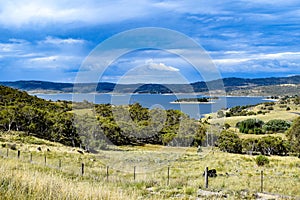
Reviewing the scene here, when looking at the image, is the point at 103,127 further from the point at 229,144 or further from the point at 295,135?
the point at 295,135

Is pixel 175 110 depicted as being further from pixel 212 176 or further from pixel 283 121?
pixel 283 121

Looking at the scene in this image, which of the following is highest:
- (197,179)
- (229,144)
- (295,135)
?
(197,179)

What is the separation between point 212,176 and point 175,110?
42503 millimetres

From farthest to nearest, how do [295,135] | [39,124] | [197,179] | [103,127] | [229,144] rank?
1. [229,144]
2. [39,124]
3. [103,127]
4. [295,135]
5. [197,179]

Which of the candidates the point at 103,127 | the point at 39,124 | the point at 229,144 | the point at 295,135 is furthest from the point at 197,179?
the point at 39,124

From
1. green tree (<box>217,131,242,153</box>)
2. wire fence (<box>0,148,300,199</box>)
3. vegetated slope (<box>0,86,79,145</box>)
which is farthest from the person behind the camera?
green tree (<box>217,131,242,153</box>)

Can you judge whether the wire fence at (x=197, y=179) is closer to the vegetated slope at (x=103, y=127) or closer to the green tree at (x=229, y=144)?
the vegetated slope at (x=103, y=127)

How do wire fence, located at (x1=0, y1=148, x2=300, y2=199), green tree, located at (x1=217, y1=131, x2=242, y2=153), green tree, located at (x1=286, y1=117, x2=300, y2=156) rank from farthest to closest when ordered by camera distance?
1. green tree, located at (x1=217, y1=131, x2=242, y2=153)
2. green tree, located at (x1=286, y1=117, x2=300, y2=156)
3. wire fence, located at (x1=0, y1=148, x2=300, y2=199)

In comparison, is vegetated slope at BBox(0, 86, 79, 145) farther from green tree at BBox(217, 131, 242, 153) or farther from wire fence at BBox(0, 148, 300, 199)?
wire fence at BBox(0, 148, 300, 199)

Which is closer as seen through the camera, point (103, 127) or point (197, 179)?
point (197, 179)

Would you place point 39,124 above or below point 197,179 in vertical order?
below

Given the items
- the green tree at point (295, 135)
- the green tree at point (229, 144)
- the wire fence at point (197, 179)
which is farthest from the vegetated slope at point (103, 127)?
the wire fence at point (197, 179)

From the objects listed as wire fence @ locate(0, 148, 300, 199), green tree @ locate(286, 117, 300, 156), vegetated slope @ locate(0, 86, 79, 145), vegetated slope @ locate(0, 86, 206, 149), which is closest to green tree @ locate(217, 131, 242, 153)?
vegetated slope @ locate(0, 86, 206, 149)

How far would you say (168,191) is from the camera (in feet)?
41.1
